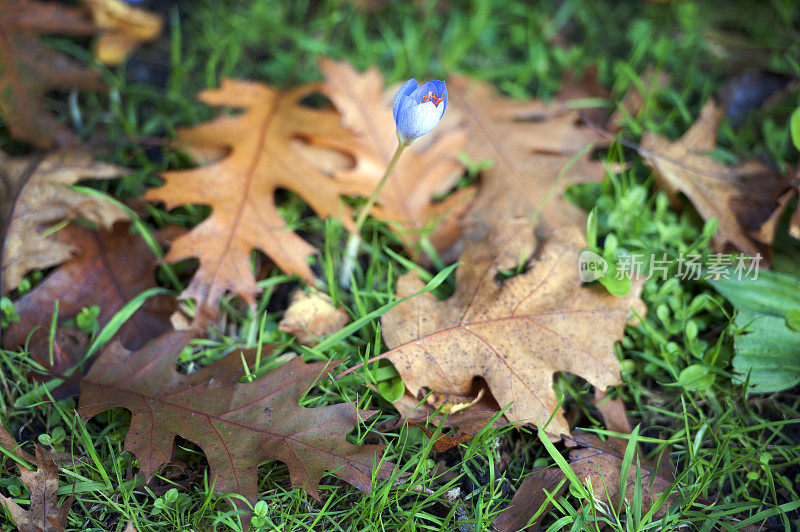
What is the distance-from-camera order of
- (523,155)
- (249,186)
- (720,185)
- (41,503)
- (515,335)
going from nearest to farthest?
(41,503), (515,335), (249,186), (720,185), (523,155)

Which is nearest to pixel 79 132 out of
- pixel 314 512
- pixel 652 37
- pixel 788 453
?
pixel 314 512

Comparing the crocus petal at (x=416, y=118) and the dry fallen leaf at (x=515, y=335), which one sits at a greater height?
the crocus petal at (x=416, y=118)

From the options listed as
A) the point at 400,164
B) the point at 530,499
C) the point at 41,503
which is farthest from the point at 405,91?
the point at 41,503

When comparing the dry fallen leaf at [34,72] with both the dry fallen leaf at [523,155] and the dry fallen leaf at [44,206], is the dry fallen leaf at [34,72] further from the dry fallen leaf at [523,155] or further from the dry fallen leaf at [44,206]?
the dry fallen leaf at [523,155]

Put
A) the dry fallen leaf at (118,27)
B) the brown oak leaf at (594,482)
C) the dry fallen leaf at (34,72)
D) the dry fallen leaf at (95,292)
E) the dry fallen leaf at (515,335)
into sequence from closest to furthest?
1. the brown oak leaf at (594,482)
2. the dry fallen leaf at (515,335)
3. the dry fallen leaf at (95,292)
4. the dry fallen leaf at (34,72)
5. the dry fallen leaf at (118,27)

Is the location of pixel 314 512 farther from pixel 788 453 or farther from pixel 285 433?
pixel 788 453

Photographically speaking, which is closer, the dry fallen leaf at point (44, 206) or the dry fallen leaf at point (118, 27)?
the dry fallen leaf at point (44, 206)

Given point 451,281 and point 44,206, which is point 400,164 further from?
point 44,206

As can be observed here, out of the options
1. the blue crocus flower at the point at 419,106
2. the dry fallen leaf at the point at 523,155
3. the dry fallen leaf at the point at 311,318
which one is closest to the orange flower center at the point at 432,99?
the blue crocus flower at the point at 419,106

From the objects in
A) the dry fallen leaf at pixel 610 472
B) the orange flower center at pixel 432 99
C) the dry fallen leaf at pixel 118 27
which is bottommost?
the dry fallen leaf at pixel 610 472
